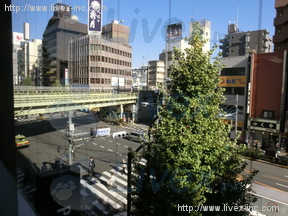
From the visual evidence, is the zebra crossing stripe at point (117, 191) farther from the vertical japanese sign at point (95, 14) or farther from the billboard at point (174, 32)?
the billboard at point (174, 32)

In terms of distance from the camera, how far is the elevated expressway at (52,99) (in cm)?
373

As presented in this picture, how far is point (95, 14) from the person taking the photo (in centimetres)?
256

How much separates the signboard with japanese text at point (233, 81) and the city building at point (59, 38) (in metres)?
2.11

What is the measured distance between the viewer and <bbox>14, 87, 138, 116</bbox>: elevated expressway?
147 inches

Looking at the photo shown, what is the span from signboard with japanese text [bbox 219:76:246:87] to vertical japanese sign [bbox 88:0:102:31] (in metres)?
1.71

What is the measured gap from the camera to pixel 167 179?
1821 millimetres

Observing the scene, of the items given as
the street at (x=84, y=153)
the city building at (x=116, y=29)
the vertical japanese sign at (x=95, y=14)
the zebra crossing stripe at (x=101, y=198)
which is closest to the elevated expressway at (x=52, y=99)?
the street at (x=84, y=153)

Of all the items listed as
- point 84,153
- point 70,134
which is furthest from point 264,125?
point 84,153

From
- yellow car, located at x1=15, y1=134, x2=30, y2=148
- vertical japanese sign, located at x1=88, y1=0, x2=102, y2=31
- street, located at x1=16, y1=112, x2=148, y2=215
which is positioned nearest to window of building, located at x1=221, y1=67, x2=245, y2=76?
street, located at x1=16, y1=112, x2=148, y2=215

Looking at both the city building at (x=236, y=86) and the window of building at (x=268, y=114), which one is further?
the city building at (x=236, y=86)

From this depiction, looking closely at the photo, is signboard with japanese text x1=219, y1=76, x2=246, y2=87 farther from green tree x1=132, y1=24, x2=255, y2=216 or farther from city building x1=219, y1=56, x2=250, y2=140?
green tree x1=132, y1=24, x2=255, y2=216

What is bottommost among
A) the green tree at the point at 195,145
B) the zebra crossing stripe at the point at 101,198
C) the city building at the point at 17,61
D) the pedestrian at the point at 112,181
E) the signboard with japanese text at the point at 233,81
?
the zebra crossing stripe at the point at 101,198

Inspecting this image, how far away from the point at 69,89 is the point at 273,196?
405 centimetres

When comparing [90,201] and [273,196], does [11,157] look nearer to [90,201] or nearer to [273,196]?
[90,201]
